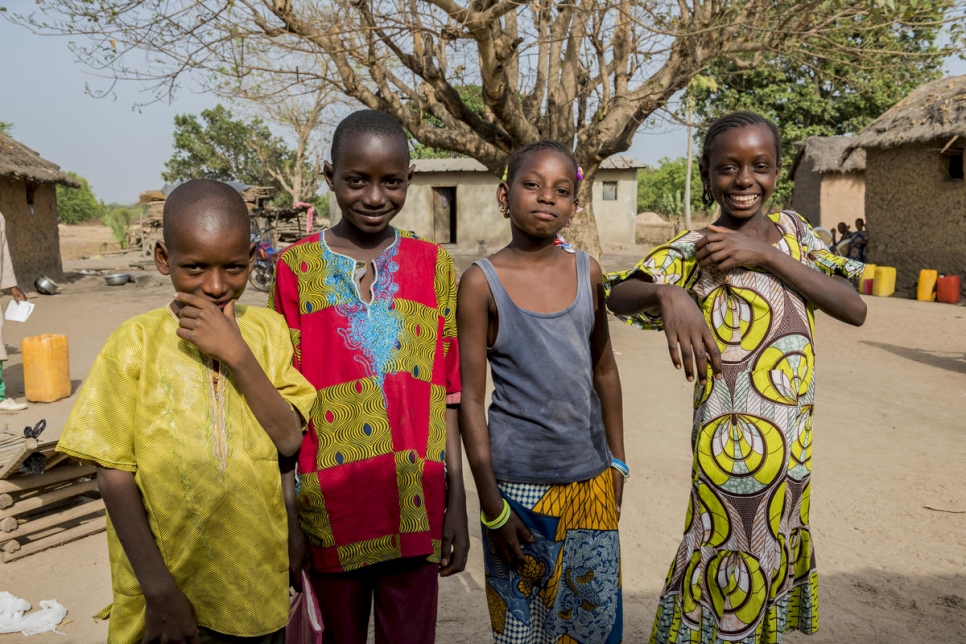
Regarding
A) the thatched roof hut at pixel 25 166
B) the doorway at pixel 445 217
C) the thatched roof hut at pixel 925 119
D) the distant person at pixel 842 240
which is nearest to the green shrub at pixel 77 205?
the doorway at pixel 445 217

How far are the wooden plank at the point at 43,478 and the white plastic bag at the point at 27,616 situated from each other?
608 mm

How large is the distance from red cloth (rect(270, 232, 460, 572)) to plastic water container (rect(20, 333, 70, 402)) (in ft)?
17.3

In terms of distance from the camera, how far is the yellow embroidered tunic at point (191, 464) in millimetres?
1369

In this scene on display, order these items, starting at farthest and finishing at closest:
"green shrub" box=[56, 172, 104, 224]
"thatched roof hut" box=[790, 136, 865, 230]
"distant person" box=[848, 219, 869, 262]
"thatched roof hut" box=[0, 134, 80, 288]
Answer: "green shrub" box=[56, 172, 104, 224], "thatched roof hut" box=[790, 136, 865, 230], "distant person" box=[848, 219, 869, 262], "thatched roof hut" box=[0, 134, 80, 288]

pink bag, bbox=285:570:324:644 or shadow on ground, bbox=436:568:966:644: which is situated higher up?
pink bag, bbox=285:570:324:644

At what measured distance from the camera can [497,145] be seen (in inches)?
324

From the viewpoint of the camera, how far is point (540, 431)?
5.70 feet

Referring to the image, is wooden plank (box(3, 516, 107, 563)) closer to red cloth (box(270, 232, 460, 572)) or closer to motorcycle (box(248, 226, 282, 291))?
red cloth (box(270, 232, 460, 572))

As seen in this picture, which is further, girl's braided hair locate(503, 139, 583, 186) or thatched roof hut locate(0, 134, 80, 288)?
thatched roof hut locate(0, 134, 80, 288)

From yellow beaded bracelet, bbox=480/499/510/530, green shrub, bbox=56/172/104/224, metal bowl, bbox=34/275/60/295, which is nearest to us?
yellow beaded bracelet, bbox=480/499/510/530

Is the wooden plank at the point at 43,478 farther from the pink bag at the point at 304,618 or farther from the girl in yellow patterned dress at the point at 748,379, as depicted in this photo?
the girl in yellow patterned dress at the point at 748,379

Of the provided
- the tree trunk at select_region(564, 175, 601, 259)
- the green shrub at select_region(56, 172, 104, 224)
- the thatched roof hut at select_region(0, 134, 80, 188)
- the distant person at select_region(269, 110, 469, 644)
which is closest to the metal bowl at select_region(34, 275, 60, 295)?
the thatched roof hut at select_region(0, 134, 80, 188)

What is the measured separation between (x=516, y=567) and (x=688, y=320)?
72 centimetres

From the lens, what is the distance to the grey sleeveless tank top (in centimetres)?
173
